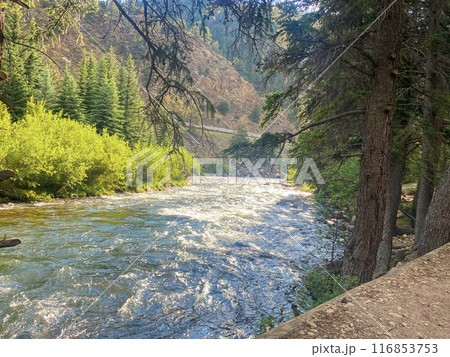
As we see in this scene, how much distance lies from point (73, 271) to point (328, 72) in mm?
6870

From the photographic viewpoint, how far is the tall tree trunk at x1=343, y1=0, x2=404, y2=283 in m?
5.25

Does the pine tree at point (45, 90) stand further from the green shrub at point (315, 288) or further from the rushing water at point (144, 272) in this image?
the green shrub at point (315, 288)

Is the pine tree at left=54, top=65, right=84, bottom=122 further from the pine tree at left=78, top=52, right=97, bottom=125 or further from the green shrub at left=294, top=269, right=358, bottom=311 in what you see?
the green shrub at left=294, top=269, right=358, bottom=311

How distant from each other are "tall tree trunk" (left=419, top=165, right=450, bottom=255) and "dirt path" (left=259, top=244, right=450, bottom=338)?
1172 millimetres

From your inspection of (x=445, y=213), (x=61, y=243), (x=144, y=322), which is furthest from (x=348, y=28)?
(x=61, y=243)

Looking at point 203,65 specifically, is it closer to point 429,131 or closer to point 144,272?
point 144,272

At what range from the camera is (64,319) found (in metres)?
5.23

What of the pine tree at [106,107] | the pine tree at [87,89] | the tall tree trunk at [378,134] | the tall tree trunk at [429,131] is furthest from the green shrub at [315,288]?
the pine tree at [87,89]

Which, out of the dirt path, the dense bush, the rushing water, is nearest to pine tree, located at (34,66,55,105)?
the dense bush

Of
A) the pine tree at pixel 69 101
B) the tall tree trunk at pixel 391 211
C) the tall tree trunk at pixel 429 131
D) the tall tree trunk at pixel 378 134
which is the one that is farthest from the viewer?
the pine tree at pixel 69 101

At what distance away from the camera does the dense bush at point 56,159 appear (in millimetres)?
15586

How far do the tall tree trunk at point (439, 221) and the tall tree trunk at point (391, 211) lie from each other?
72.0 inches
